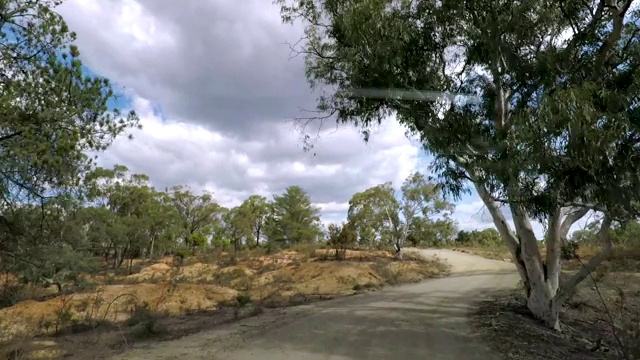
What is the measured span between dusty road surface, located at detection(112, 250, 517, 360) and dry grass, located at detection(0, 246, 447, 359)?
1216 millimetres

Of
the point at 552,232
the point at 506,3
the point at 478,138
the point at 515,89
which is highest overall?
the point at 506,3

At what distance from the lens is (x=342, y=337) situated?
938 centimetres

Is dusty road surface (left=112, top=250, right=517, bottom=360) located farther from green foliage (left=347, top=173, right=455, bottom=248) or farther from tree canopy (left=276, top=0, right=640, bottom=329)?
green foliage (left=347, top=173, right=455, bottom=248)

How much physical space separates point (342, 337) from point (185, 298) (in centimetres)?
1200

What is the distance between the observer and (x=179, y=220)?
5356 centimetres

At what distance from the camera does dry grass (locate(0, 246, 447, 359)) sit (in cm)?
993

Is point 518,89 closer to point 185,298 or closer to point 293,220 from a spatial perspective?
point 185,298

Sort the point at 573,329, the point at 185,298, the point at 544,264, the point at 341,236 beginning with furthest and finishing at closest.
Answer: the point at 341,236, the point at 185,298, the point at 573,329, the point at 544,264

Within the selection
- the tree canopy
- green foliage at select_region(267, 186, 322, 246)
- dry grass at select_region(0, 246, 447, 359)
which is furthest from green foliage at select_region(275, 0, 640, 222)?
green foliage at select_region(267, 186, 322, 246)

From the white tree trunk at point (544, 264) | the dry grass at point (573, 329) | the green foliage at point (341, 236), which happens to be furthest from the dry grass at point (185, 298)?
the white tree trunk at point (544, 264)

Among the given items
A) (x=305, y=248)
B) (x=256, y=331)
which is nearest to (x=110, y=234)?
(x=305, y=248)

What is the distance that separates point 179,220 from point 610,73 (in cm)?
5075

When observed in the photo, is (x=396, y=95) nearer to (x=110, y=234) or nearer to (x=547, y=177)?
(x=547, y=177)

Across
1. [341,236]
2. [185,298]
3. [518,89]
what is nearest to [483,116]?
[518,89]
